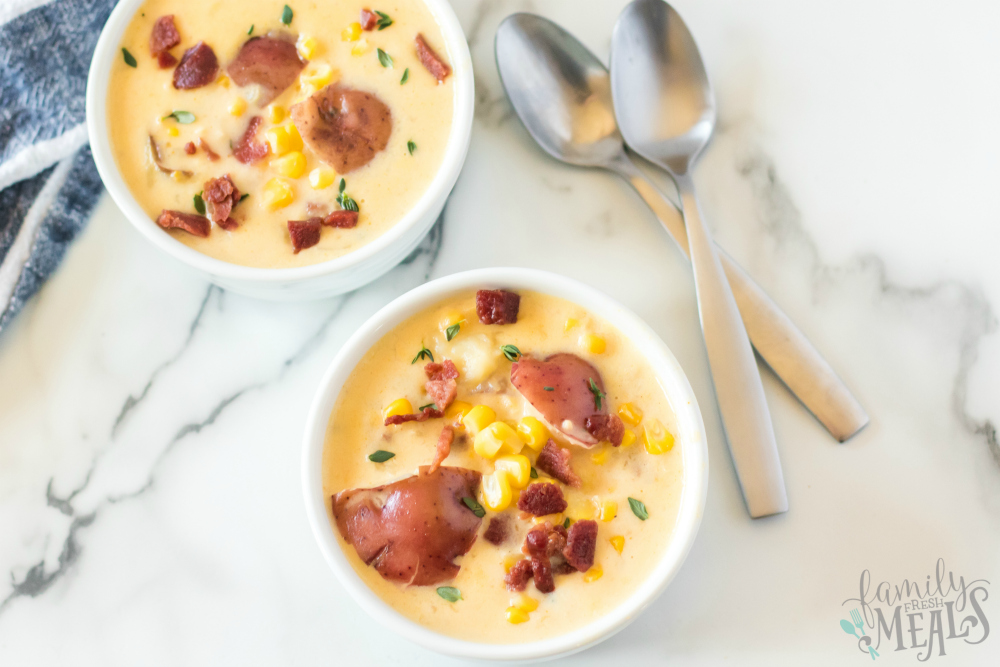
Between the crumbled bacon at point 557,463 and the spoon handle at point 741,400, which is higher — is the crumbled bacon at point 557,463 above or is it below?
above

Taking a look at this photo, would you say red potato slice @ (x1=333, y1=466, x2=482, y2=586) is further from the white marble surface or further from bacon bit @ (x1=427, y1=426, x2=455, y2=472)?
the white marble surface

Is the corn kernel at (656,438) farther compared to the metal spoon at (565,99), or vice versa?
the metal spoon at (565,99)

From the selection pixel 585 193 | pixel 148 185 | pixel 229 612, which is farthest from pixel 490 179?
pixel 229 612

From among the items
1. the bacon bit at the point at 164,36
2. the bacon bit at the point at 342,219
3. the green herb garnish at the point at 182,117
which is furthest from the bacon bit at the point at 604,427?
the bacon bit at the point at 164,36

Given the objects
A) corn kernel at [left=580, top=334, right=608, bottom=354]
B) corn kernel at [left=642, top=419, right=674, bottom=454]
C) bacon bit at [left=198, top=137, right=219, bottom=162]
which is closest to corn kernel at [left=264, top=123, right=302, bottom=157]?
bacon bit at [left=198, top=137, right=219, bottom=162]

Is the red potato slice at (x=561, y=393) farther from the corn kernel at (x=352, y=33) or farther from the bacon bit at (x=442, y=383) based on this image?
the corn kernel at (x=352, y=33)

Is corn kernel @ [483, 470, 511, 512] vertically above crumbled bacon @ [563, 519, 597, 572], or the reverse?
corn kernel @ [483, 470, 511, 512]
